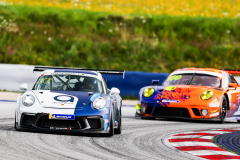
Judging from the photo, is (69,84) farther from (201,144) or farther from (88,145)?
(201,144)

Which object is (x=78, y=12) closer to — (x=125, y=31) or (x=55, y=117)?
(x=125, y=31)

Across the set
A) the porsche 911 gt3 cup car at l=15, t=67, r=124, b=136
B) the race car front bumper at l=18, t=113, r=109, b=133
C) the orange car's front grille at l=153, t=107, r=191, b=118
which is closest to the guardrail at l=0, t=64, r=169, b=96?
the orange car's front grille at l=153, t=107, r=191, b=118

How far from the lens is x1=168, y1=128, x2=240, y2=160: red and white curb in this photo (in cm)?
718

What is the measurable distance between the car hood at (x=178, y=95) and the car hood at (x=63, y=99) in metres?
3.56

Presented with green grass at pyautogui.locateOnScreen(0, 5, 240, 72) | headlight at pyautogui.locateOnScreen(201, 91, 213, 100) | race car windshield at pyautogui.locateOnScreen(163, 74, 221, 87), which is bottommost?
headlight at pyautogui.locateOnScreen(201, 91, 213, 100)

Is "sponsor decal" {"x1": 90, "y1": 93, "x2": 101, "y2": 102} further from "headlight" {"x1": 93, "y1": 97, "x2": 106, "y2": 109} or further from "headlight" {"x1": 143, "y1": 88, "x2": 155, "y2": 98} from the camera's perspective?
"headlight" {"x1": 143, "y1": 88, "x2": 155, "y2": 98}

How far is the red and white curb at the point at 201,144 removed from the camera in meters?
7.18

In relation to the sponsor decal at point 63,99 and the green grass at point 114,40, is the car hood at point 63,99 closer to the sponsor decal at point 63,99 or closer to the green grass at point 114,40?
the sponsor decal at point 63,99

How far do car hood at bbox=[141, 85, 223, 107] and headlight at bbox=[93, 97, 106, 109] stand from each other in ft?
12.0

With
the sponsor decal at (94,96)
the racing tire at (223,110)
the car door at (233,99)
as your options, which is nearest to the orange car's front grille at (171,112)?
the racing tire at (223,110)

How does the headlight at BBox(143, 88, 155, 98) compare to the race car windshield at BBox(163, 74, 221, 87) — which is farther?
the race car windshield at BBox(163, 74, 221, 87)

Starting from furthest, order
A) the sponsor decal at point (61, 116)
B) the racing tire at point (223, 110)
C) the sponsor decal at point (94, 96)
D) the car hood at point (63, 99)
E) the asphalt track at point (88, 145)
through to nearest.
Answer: the racing tire at point (223, 110) < the sponsor decal at point (94, 96) < the car hood at point (63, 99) < the sponsor decal at point (61, 116) < the asphalt track at point (88, 145)

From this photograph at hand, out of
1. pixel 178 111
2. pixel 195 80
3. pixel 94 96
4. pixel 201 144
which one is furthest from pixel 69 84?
pixel 195 80

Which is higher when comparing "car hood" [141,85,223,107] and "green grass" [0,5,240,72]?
"green grass" [0,5,240,72]
